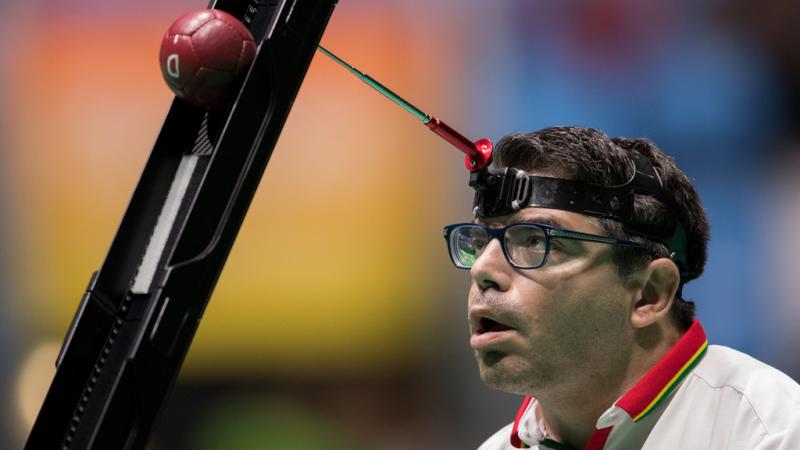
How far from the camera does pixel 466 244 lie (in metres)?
2.62

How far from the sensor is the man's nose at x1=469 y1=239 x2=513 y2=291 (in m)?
2.33

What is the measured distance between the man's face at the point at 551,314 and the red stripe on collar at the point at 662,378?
78 mm

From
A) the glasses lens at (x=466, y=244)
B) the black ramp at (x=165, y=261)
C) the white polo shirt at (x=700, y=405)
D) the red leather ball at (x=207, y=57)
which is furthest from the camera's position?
the glasses lens at (x=466, y=244)

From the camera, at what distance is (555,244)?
2344 mm

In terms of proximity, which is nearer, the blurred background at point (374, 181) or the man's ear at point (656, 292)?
the man's ear at point (656, 292)

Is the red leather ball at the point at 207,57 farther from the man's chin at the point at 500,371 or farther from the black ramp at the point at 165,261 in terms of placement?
the man's chin at the point at 500,371

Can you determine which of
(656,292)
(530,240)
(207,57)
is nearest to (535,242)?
(530,240)

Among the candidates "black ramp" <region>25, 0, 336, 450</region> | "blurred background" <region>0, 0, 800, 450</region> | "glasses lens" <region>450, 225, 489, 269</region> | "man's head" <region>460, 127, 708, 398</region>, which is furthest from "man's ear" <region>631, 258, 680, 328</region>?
"blurred background" <region>0, 0, 800, 450</region>

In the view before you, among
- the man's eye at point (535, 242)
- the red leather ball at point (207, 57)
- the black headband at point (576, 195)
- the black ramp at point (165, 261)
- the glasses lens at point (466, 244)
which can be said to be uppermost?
the black headband at point (576, 195)

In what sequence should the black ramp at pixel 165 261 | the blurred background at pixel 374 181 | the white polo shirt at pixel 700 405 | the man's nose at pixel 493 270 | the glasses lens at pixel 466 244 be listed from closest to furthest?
1. the black ramp at pixel 165 261
2. the white polo shirt at pixel 700 405
3. the man's nose at pixel 493 270
4. the glasses lens at pixel 466 244
5. the blurred background at pixel 374 181

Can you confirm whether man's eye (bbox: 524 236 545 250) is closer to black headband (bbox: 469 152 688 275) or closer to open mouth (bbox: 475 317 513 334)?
black headband (bbox: 469 152 688 275)

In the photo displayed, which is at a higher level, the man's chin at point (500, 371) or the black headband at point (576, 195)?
the black headband at point (576, 195)

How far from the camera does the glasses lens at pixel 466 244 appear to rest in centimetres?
255

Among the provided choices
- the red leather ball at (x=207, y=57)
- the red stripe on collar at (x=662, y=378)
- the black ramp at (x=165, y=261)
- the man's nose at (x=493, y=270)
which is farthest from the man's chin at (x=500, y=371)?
the red leather ball at (x=207, y=57)
